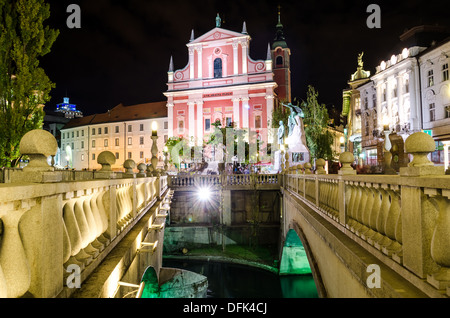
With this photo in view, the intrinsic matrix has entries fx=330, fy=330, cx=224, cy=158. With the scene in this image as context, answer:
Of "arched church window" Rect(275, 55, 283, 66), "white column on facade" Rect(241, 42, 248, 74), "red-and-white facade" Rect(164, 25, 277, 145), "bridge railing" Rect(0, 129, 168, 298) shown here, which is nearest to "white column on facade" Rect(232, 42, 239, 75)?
"red-and-white facade" Rect(164, 25, 277, 145)

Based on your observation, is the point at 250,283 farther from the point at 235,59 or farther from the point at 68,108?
the point at 68,108

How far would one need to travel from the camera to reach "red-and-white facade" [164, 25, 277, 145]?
163 feet

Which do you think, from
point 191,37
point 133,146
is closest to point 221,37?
point 191,37

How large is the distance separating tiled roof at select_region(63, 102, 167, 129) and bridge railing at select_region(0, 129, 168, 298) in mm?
59184

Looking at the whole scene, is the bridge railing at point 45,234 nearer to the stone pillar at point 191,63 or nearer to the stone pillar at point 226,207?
the stone pillar at point 226,207

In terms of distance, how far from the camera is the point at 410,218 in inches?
109

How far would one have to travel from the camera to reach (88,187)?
325 cm

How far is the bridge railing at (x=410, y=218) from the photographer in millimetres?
2424

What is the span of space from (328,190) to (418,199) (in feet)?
12.0

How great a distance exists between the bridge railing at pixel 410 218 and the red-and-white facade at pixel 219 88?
45.3 meters

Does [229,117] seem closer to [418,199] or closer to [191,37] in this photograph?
[191,37]

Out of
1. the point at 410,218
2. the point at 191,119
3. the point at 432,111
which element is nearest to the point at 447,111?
the point at 432,111

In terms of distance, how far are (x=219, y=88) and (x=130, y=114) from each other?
74.5 ft

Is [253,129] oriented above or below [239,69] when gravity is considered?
below
